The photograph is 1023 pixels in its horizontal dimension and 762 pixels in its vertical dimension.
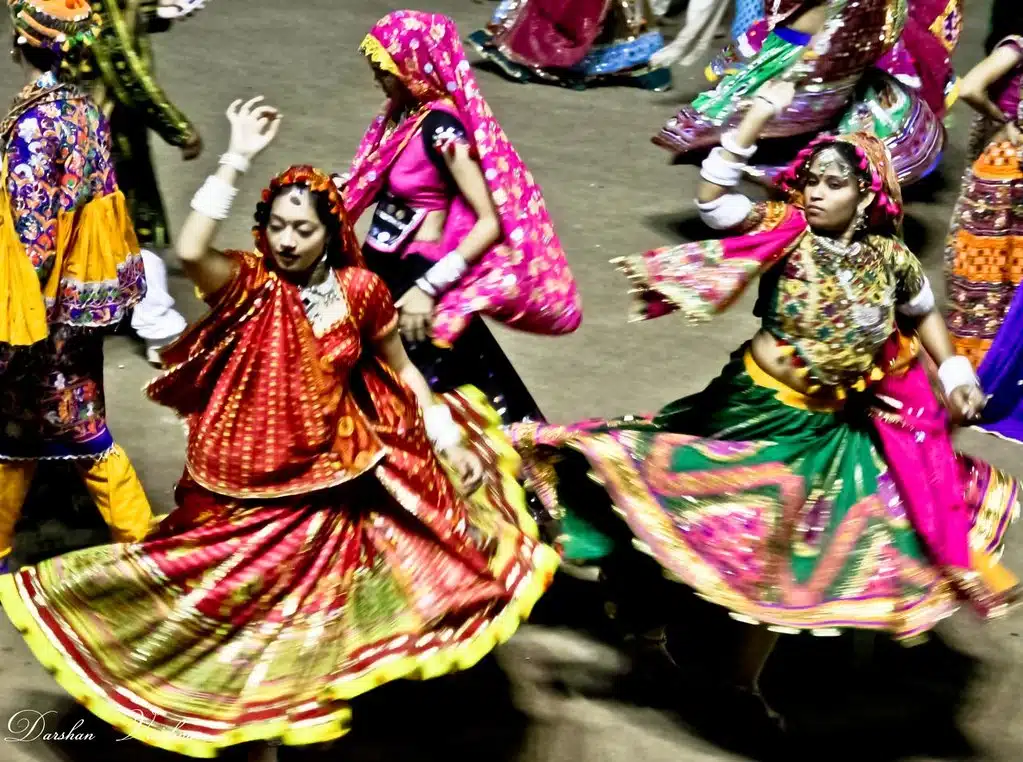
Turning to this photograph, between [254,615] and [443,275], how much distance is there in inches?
46.1

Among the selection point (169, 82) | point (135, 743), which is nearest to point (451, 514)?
point (135, 743)

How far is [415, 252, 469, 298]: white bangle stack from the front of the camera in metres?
3.92

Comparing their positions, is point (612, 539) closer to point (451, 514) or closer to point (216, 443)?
point (451, 514)

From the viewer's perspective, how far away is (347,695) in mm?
3000

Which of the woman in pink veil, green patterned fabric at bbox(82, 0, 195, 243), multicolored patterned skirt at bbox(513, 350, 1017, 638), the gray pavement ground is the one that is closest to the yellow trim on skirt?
the woman in pink veil

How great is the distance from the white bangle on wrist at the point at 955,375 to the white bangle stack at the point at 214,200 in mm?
1831

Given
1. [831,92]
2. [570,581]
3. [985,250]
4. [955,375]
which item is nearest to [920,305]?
[955,375]

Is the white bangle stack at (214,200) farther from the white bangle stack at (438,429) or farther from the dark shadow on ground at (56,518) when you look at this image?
the dark shadow on ground at (56,518)

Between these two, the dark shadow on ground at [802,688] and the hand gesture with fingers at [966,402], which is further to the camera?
the dark shadow on ground at [802,688]

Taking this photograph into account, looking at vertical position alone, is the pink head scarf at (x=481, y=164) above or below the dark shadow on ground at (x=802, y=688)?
above


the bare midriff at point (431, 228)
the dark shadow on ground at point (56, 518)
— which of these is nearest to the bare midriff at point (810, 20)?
the bare midriff at point (431, 228)

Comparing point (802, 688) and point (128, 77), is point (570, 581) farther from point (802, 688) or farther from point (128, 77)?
point (128, 77)

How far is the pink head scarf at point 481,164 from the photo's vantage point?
3936 mm

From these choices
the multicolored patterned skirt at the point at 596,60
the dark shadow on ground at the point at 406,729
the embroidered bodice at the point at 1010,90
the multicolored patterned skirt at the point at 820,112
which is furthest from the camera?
the multicolored patterned skirt at the point at 596,60
